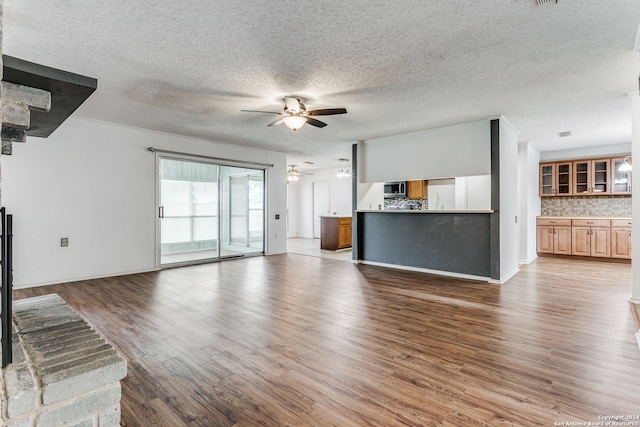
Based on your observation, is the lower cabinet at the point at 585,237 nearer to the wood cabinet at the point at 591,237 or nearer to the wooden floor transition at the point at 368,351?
the wood cabinet at the point at 591,237

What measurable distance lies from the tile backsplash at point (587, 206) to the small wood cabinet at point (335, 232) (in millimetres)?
4822

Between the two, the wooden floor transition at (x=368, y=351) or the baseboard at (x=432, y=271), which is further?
the baseboard at (x=432, y=271)

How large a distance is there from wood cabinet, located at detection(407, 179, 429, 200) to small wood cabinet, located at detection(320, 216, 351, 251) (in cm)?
206

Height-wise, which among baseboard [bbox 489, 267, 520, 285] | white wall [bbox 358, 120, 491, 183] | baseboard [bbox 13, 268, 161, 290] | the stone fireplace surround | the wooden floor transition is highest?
white wall [bbox 358, 120, 491, 183]

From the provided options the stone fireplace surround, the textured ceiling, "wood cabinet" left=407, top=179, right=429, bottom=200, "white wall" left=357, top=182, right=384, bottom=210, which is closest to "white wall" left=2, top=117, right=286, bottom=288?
the textured ceiling

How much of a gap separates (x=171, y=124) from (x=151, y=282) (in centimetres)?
255

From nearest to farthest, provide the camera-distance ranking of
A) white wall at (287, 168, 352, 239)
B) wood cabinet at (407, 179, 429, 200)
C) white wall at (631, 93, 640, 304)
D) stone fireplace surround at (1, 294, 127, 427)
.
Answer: stone fireplace surround at (1, 294, 127, 427), white wall at (631, 93, 640, 304), wood cabinet at (407, 179, 429, 200), white wall at (287, 168, 352, 239)

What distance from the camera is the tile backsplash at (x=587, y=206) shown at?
23.0 feet

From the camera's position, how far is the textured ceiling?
2297 mm

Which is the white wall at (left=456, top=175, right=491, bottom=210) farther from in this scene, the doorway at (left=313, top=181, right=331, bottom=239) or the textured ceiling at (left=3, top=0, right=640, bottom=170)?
the doorway at (left=313, top=181, right=331, bottom=239)

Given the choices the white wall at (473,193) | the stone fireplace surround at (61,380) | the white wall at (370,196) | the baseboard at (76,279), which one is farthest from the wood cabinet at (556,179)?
the stone fireplace surround at (61,380)

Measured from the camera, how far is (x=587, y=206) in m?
7.36

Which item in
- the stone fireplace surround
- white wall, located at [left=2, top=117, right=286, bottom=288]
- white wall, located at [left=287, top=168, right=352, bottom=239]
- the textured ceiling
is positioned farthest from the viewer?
white wall, located at [left=287, top=168, right=352, bottom=239]

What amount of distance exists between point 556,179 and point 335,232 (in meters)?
5.33
